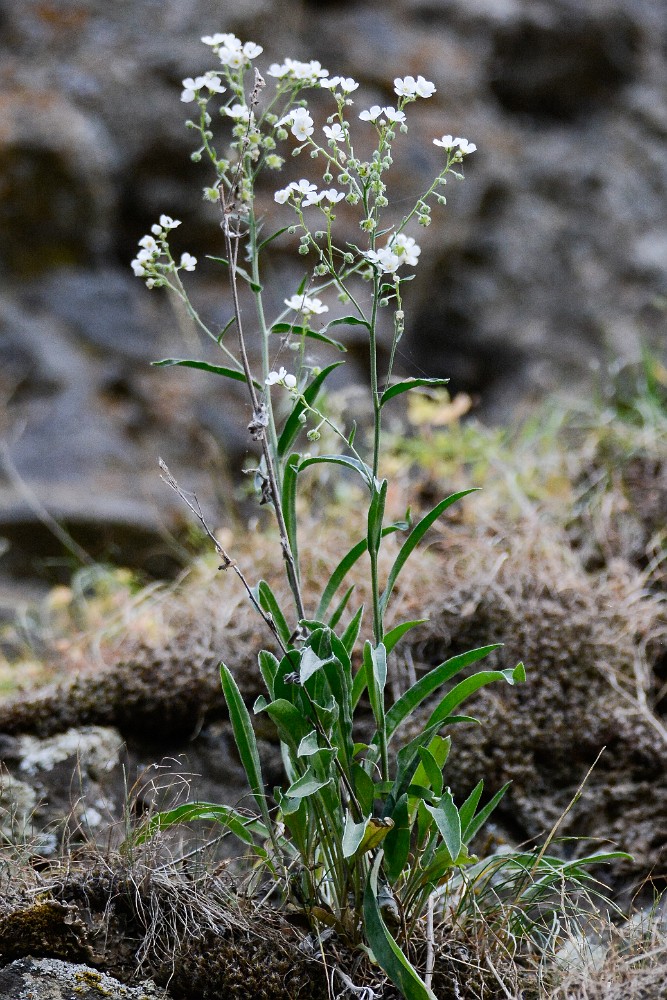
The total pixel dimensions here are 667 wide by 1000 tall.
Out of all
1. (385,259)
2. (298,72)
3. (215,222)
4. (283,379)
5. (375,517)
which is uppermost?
(298,72)

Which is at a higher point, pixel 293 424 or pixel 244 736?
pixel 293 424

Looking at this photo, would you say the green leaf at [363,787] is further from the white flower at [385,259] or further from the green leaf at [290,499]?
the white flower at [385,259]

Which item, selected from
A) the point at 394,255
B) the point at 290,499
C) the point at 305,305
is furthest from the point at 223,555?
the point at 394,255

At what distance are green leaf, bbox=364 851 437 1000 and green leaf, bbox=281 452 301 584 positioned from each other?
43 cm

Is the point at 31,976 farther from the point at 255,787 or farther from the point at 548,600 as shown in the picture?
the point at 548,600

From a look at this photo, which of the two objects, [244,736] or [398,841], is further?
[244,736]

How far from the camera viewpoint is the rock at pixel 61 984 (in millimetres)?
1335

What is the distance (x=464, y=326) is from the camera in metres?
4.15

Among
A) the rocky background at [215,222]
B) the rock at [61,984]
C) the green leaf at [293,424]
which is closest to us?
the rock at [61,984]

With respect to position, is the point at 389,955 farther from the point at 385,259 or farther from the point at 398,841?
the point at 385,259

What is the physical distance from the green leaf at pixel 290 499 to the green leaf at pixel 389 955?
1.40 feet

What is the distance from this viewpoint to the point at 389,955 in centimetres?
Result: 127

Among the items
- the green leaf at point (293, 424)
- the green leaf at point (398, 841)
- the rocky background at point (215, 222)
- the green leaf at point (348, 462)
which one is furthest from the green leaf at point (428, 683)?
the rocky background at point (215, 222)

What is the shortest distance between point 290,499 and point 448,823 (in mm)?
577
